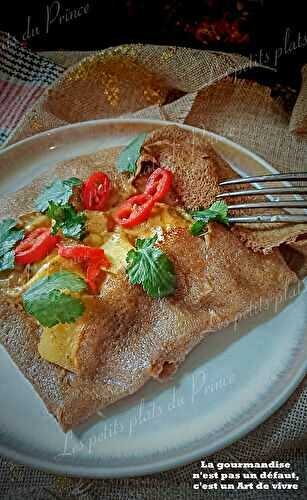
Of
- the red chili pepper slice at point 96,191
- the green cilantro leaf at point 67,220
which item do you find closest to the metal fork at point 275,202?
the red chili pepper slice at point 96,191

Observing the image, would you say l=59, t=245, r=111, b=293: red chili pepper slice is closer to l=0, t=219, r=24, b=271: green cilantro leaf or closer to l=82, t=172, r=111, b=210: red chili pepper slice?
l=0, t=219, r=24, b=271: green cilantro leaf

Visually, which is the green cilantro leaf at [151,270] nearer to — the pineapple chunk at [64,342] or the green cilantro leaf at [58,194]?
the pineapple chunk at [64,342]

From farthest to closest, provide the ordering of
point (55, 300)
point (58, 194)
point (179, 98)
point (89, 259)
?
point (179, 98), point (58, 194), point (89, 259), point (55, 300)

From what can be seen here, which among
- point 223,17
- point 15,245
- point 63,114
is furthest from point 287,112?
point 15,245

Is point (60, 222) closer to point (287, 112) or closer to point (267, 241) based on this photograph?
point (267, 241)

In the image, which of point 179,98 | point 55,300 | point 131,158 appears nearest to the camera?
point 55,300

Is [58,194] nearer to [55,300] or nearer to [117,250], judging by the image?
[117,250]

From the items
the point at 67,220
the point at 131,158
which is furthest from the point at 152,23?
the point at 67,220
